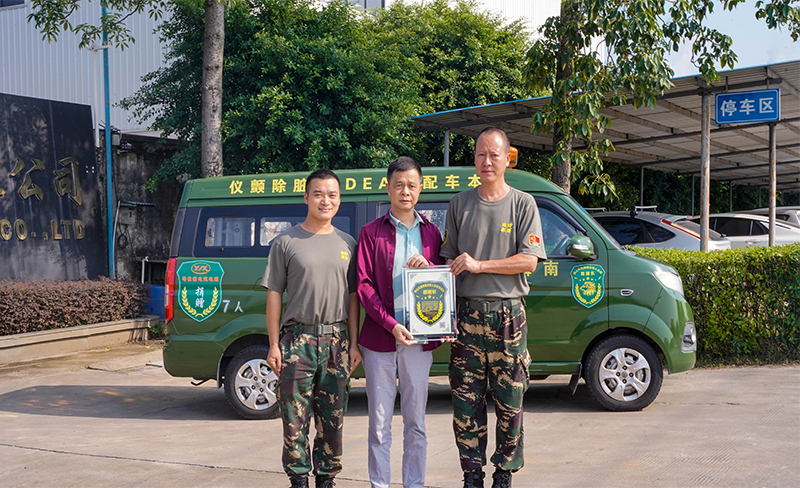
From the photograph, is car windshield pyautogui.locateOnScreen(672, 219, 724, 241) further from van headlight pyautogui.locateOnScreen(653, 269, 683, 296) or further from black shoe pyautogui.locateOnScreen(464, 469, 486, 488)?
black shoe pyautogui.locateOnScreen(464, 469, 486, 488)

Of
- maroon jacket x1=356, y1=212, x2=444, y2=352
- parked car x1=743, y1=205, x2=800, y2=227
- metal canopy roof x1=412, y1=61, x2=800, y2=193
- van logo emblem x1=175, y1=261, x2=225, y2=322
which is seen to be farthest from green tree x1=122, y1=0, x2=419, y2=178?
parked car x1=743, y1=205, x2=800, y2=227

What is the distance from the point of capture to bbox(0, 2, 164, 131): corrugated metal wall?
1897 centimetres

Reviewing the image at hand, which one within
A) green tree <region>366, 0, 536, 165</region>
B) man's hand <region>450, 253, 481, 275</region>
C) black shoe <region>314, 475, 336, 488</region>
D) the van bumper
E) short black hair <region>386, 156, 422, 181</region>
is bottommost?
black shoe <region>314, 475, 336, 488</region>

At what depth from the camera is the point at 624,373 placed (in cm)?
620

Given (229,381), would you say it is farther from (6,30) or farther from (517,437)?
(6,30)

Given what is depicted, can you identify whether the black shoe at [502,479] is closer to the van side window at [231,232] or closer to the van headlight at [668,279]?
the van headlight at [668,279]

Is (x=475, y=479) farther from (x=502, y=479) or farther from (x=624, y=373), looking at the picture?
(x=624, y=373)

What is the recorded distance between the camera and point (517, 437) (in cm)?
388

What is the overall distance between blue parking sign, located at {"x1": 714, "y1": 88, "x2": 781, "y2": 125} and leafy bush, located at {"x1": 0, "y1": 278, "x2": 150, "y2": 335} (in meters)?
9.30

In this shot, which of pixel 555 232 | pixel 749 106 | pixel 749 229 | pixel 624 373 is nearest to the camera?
pixel 624 373

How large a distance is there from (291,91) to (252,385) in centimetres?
608

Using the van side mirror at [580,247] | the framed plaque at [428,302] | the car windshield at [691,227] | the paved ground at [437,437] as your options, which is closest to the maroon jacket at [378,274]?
the framed plaque at [428,302]

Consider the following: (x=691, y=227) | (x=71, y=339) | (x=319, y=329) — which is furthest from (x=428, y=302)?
(x=691, y=227)

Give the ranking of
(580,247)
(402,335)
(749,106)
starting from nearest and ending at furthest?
(402,335)
(580,247)
(749,106)
